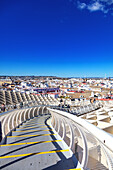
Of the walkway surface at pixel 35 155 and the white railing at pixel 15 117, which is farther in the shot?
the white railing at pixel 15 117

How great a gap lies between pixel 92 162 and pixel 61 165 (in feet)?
2.05

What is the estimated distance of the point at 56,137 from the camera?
11.3 ft

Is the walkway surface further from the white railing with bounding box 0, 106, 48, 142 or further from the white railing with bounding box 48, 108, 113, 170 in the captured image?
the white railing with bounding box 0, 106, 48, 142

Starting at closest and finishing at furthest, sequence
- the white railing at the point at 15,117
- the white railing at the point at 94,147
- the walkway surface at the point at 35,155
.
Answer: the white railing at the point at 94,147 < the walkway surface at the point at 35,155 < the white railing at the point at 15,117

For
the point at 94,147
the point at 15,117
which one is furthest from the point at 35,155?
the point at 15,117

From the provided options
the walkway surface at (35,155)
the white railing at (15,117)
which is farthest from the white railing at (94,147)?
the white railing at (15,117)

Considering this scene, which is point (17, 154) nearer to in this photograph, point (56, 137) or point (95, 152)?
point (56, 137)

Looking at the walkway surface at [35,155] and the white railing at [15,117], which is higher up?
the walkway surface at [35,155]

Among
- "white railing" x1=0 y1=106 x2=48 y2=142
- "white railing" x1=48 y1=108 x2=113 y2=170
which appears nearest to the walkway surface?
"white railing" x1=48 y1=108 x2=113 y2=170

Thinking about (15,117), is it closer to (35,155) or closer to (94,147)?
(35,155)

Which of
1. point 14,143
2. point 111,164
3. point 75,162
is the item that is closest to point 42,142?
point 14,143

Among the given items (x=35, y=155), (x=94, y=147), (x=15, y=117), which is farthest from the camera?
(x=15, y=117)

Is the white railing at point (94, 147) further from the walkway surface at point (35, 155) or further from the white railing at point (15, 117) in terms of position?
the white railing at point (15, 117)

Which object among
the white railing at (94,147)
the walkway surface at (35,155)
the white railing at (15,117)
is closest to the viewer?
the white railing at (94,147)
